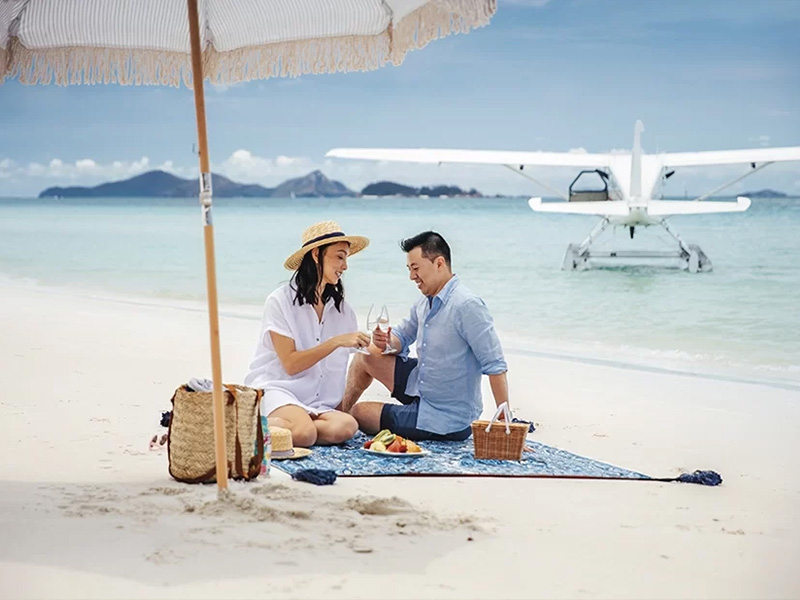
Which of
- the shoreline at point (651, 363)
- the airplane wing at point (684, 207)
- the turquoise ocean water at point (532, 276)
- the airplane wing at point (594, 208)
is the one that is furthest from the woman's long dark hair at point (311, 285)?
the airplane wing at point (684, 207)

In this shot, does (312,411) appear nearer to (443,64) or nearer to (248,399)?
(248,399)

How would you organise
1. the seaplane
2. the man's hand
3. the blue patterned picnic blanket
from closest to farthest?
the blue patterned picnic blanket, the man's hand, the seaplane

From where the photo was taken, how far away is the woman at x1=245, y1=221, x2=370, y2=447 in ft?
14.2

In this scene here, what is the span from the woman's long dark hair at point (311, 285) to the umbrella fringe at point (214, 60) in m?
0.75

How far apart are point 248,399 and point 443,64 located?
58.2 metres

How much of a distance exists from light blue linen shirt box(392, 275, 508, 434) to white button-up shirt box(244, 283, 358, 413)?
1.01 feet

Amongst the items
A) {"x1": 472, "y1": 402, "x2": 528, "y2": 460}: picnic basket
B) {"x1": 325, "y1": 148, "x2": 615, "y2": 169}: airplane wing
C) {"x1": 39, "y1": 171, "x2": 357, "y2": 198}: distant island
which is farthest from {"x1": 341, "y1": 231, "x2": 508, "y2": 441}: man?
{"x1": 39, "y1": 171, "x2": 357, "y2": 198}: distant island

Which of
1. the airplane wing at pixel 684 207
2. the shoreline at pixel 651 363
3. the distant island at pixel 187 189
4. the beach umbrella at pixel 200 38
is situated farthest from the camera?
the distant island at pixel 187 189

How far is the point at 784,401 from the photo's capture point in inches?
248

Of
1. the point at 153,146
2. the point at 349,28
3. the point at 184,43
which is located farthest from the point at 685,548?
the point at 153,146

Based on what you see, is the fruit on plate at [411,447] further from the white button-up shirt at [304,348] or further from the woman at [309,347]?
the white button-up shirt at [304,348]

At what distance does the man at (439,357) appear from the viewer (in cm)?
440

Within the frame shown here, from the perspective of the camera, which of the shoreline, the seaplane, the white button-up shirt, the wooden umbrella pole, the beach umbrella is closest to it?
the wooden umbrella pole

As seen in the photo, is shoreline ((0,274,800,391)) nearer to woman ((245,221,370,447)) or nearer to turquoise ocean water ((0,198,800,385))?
turquoise ocean water ((0,198,800,385))
